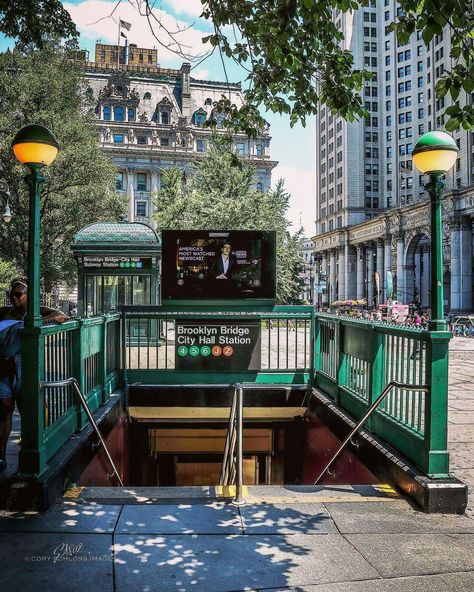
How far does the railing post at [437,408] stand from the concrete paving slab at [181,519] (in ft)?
6.11

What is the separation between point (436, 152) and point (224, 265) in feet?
16.1

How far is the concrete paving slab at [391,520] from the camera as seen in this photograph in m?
4.10

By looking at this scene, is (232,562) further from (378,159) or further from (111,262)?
(378,159)

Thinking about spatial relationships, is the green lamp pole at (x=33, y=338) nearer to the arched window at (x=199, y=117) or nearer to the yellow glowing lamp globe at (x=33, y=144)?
the yellow glowing lamp globe at (x=33, y=144)

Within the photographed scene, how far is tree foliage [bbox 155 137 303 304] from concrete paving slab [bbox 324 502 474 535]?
2781cm

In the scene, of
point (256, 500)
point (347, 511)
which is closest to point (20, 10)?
point (256, 500)

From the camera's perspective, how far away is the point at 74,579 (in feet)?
10.9

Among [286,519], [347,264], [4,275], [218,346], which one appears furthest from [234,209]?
[347,264]

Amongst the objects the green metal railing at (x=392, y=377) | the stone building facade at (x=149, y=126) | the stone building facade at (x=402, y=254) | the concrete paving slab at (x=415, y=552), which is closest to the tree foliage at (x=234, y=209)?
the stone building facade at (x=402, y=254)

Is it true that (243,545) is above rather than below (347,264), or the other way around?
below

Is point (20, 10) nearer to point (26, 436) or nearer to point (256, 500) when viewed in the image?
point (26, 436)

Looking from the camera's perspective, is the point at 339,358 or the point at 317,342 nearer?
the point at 339,358

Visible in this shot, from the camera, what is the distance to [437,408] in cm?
465

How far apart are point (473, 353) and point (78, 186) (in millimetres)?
24125
